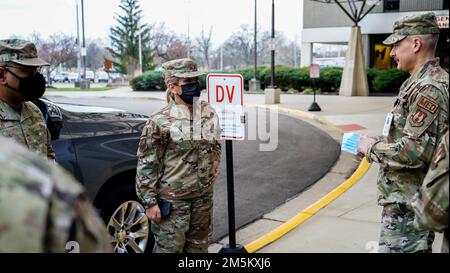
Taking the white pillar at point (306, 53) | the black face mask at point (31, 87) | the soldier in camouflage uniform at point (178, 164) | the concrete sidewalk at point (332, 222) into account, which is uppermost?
the white pillar at point (306, 53)

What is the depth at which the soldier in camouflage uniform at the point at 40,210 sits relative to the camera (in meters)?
0.83

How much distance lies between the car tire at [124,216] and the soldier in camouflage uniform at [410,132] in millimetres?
2054

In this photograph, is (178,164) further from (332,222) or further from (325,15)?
(325,15)

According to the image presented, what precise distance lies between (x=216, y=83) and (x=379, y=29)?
2669 cm

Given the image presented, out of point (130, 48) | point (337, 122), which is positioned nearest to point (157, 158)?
point (337, 122)

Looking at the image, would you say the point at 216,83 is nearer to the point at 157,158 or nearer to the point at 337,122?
the point at 157,158

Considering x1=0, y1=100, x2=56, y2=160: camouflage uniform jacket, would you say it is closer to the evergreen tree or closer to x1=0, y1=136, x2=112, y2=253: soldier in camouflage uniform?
x1=0, y1=136, x2=112, y2=253: soldier in camouflage uniform

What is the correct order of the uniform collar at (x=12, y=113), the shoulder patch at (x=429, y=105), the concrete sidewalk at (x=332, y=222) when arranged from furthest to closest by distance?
the concrete sidewalk at (x=332, y=222) → the uniform collar at (x=12, y=113) → the shoulder patch at (x=429, y=105)

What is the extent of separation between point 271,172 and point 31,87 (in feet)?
17.4

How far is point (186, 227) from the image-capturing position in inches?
130

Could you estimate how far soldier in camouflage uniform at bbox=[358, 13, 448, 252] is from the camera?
8.74ft

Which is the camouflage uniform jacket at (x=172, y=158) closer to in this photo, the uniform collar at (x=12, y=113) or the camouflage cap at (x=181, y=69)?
the camouflage cap at (x=181, y=69)

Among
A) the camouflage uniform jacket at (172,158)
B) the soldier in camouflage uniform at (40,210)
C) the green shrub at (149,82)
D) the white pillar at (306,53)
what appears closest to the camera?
the soldier in camouflage uniform at (40,210)

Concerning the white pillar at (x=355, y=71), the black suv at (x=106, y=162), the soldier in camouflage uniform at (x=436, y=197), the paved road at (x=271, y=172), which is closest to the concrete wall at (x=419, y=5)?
the white pillar at (x=355, y=71)
